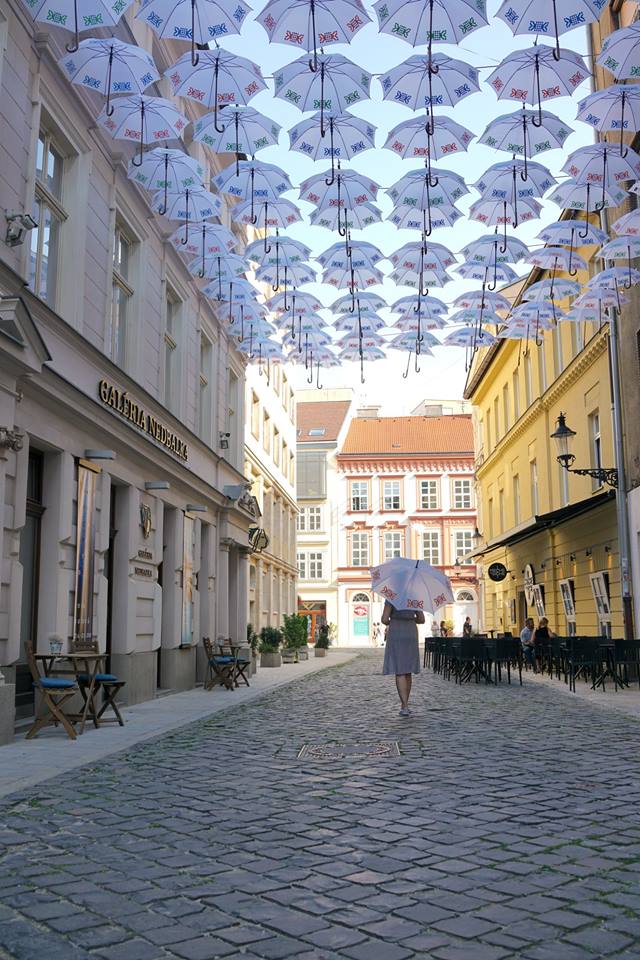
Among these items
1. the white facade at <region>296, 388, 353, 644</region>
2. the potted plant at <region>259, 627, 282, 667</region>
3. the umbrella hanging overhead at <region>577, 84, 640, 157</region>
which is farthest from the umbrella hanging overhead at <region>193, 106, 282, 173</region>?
the white facade at <region>296, 388, 353, 644</region>

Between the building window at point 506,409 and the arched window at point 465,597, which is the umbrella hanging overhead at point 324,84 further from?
the arched window at point 465,597

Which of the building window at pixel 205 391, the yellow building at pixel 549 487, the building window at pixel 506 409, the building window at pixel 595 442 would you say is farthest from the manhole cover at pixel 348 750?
the building window at pixel 506 409

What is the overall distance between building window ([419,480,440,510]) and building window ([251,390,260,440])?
29.7 metres

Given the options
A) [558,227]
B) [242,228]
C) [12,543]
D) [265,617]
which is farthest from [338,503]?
[12,543]

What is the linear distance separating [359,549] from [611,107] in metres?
49.2

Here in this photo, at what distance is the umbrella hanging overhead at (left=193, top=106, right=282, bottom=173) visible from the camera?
35.7 feet

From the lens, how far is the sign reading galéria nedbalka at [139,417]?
519 inches

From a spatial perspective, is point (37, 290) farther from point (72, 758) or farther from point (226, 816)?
point (226, 816)

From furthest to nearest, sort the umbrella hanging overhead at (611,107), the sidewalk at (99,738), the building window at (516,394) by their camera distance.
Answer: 1. the building window at (516,394)
2. the umbrella hanging overhead at (611,107)
3. the sidewalk at (99,738)

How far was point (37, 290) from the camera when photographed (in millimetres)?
11461

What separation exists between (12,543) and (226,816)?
16.5 ft

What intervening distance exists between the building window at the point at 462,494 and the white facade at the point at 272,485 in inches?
778

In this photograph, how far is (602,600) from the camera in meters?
21.2

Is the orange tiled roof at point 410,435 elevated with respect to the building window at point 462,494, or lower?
elevated
